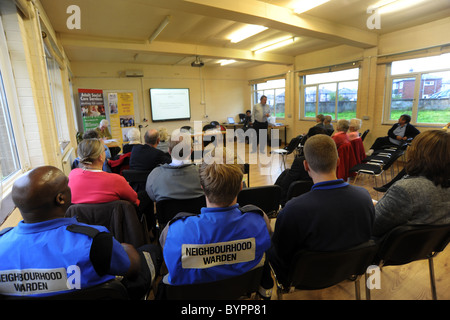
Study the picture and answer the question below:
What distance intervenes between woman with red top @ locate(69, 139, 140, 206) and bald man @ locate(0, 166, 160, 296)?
65 centimetres

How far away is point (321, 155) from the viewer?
1.28m

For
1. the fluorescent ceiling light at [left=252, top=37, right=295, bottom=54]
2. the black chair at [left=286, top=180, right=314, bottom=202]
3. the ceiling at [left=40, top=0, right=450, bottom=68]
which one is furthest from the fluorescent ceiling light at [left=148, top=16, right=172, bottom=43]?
the black chair at [left=286, top=180, right=314, bottom=202]

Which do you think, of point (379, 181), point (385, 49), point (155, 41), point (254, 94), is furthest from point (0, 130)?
point (254, 94)

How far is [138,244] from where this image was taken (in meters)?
1.64

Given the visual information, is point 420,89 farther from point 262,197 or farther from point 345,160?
point 262,197

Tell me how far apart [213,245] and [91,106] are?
7.77m

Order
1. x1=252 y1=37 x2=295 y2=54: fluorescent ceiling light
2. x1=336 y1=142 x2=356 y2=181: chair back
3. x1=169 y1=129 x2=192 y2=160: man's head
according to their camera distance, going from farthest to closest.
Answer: x1=252 y1=37 x2=295 y2=54: fluorescent ceiling light, x1=336 y1=142 x2=356 y2=181: chair back, x1=169 y1=129 x2=192 y2=160: man's head

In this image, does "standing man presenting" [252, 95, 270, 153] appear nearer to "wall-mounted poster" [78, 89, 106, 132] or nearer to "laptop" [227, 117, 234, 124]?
"laptop" [227, 117, 234, 124]

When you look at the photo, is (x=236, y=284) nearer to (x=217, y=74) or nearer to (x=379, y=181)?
(x=379, y=181)

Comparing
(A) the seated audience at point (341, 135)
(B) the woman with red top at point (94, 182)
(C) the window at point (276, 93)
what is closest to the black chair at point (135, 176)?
(B) the woman with red top at point (94, 182)

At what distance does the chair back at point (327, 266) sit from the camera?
3.58ft

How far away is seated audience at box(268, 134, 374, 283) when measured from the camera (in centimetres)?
113

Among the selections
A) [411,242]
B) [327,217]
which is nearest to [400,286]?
[411,242]
